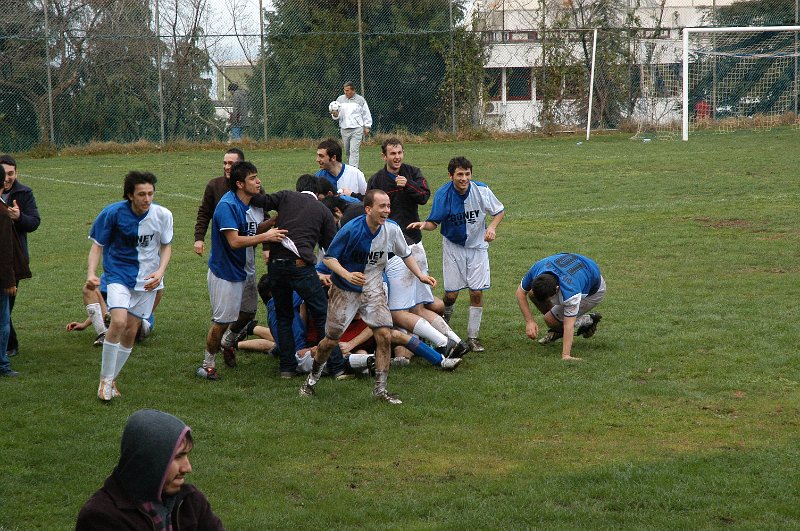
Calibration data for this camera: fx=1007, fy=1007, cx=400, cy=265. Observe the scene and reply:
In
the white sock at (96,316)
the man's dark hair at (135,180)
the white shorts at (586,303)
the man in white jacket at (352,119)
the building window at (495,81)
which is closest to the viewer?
the man's dark hair at (135,180)

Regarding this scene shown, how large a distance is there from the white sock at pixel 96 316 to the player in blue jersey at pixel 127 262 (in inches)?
66.8

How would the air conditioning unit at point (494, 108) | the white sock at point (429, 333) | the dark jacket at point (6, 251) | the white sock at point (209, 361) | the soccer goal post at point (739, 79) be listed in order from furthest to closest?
the soccer goal post at point (739, 79) < the air conditioning unit at point (494, 108) < the white sock at point (429, 333) < the white sock at point (209, 361) < the dark jacket at point (6, 251)

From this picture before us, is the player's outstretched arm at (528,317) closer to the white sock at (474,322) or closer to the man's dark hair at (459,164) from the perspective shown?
the white sock at (474,322)

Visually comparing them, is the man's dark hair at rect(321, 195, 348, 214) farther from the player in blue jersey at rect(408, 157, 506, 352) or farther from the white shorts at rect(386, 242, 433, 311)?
the white shorts at rect(386, 242, 433, 311)

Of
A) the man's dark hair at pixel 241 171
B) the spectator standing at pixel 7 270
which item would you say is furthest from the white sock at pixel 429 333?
the spectator standing at pixel 7 270

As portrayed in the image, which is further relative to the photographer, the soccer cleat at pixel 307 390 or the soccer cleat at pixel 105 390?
the soccer cleat at pixel 307 390

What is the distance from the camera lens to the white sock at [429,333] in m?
8.73

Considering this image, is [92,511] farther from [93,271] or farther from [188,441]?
[93,271]

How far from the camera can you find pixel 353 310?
782 centimetres

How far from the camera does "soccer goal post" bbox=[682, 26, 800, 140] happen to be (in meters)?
32.7

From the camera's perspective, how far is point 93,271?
7.86 metres

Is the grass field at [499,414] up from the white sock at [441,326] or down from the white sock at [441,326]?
down

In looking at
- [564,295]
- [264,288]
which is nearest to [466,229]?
[564,295]

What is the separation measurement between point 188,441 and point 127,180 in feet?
15.8
